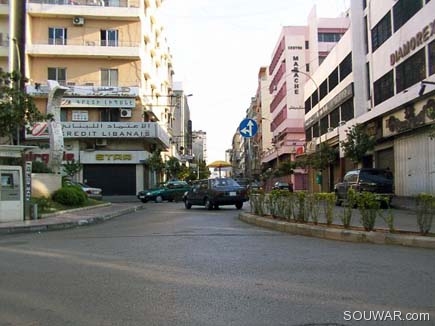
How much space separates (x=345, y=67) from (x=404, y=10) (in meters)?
14.3

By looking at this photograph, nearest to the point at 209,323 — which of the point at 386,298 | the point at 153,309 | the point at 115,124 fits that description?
the point at 153,309

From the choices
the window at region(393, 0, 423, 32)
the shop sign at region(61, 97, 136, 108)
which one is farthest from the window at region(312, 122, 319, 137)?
the window at region(393, 0, 423, 32)

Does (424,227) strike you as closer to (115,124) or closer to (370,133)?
(370,133)

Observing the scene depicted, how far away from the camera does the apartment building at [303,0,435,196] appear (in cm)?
2814

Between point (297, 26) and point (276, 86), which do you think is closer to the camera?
point (297, 26)

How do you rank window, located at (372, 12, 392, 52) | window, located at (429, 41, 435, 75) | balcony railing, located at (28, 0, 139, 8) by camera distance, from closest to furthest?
window, located at (429, 41, 435, 75)
window, located at (372, 12, 392, 52)
balcony railing, located at (28, 0, 139, 8)

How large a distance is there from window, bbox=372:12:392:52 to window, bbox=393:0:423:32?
4.70 feet

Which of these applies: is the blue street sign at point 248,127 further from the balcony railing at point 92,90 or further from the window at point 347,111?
the balcony railing at point 92,90

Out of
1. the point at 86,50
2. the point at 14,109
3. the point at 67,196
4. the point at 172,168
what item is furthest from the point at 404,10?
the point at 172,168

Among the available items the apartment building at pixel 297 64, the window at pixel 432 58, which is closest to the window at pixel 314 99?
the apartment building at pixel 297 64

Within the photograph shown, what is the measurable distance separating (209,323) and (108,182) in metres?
44.1

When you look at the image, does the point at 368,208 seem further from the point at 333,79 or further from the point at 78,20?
the point at 78,20

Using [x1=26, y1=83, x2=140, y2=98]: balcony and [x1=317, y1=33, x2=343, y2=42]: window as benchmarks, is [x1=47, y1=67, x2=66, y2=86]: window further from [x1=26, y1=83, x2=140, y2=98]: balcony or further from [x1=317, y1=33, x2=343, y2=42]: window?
[x1=317, y1=33, x2=343, y2=42]: window

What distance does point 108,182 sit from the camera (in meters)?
48.2
